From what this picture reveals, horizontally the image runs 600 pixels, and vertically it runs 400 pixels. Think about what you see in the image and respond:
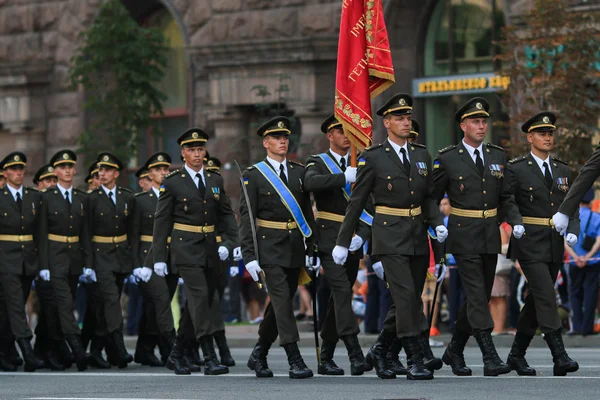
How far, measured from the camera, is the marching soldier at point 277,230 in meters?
13.3

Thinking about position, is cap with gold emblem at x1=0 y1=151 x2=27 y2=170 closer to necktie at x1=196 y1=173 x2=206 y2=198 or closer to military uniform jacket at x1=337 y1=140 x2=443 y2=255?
necktie at x1=196 y1=173 x2=206 y2=198

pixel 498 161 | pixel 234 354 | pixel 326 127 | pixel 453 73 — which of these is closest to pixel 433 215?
pixel 498 161

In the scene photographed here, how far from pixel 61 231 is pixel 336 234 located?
3676mm

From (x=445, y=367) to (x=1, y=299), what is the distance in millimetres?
4410

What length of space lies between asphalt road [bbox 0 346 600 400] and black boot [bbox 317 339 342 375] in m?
0.24

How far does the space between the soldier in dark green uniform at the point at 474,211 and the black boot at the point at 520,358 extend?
0.34 meters

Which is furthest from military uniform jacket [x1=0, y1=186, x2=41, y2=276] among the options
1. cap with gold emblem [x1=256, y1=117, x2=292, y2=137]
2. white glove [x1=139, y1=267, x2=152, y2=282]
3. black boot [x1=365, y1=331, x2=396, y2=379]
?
black boot [x1=365, y1=331, x2=396, y2=379]

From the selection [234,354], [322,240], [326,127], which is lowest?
[234,354]

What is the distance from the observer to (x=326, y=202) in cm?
1356

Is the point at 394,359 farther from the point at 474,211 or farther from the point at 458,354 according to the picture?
the point at 474,211

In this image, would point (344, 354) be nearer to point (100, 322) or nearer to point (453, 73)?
point (100, 322)

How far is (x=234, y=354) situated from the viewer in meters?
18.1

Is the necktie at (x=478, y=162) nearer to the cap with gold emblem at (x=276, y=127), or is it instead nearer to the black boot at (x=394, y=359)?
the black boot at (x=394, y=359)

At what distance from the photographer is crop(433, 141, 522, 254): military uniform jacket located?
12766mm
